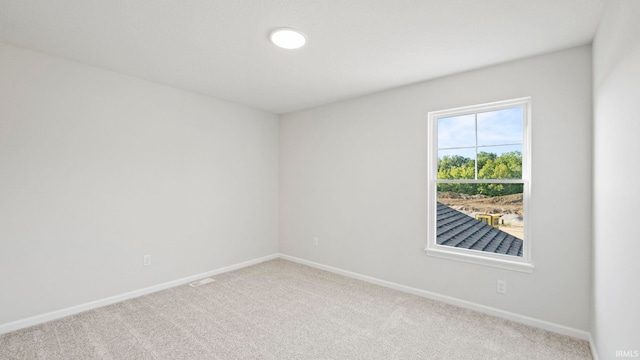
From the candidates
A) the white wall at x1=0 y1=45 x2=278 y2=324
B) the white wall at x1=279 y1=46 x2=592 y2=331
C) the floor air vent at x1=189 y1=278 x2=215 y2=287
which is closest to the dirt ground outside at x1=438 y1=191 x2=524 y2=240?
the white wall at x1=279 y1=46 x2=592 y2=331

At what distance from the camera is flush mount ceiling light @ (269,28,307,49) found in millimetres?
2076

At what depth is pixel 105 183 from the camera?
2832 millimetres

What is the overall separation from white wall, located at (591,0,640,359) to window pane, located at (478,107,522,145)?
58 centimetres

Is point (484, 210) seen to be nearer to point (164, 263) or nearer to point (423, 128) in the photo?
point (423, 128)

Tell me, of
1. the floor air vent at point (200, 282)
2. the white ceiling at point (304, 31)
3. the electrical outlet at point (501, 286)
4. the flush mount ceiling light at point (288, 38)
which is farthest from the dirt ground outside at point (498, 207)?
the floor air vent at point (200, 282)

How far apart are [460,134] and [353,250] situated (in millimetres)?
1945

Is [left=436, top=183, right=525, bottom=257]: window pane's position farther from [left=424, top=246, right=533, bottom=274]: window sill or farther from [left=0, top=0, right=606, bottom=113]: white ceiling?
[left=0, top=0, right=606, bottom=113]: white ceiling

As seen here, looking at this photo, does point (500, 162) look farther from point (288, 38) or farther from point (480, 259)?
point (288, 38)

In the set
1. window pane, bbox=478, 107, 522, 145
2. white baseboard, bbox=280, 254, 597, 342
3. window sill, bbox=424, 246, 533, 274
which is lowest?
white baseboard, bbox=280, 254, 597, 342

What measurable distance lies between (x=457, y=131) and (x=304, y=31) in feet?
6.35

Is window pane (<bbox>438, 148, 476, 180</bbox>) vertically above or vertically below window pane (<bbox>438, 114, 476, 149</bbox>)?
below

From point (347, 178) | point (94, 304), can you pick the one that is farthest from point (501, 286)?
point (94, 304)

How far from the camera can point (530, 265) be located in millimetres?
2436

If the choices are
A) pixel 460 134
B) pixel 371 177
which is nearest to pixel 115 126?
pixel 371 177
